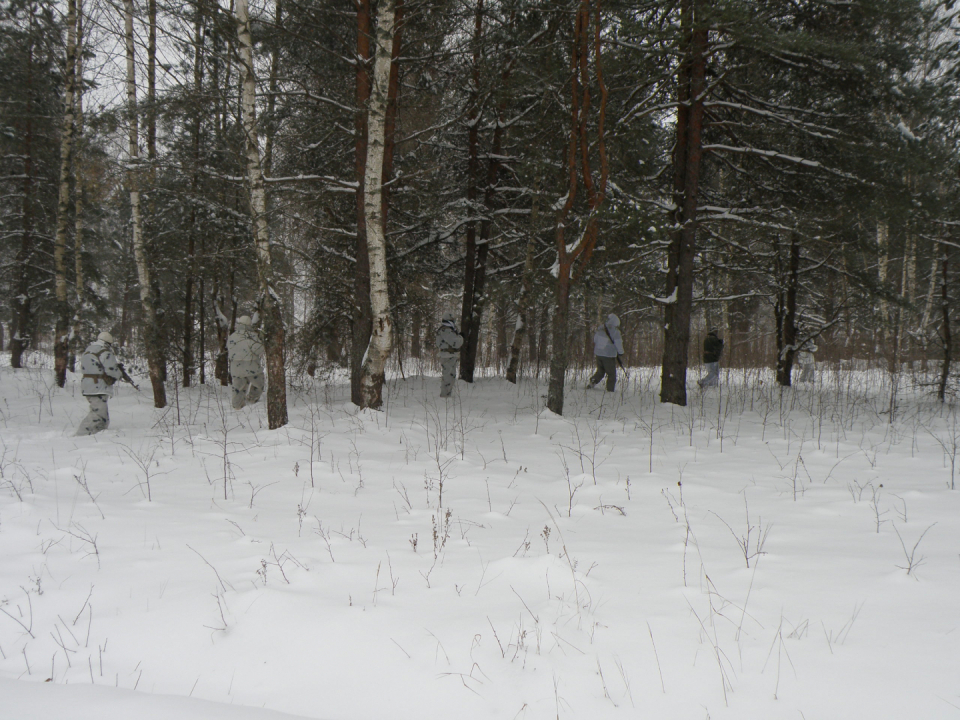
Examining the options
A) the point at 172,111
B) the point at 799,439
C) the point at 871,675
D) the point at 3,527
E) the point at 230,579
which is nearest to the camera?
the point at 871,675

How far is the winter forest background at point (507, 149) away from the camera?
24.7ft

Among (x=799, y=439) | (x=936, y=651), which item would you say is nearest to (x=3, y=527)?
(x=936, y=651)

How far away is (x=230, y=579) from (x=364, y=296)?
6.88m

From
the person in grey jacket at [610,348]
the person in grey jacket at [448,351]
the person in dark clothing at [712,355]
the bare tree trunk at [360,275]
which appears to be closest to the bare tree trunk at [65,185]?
the bare tree trunk at [360,275]

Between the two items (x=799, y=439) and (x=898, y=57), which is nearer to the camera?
(x=799, y=439)

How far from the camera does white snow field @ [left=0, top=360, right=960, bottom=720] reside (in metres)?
2.20

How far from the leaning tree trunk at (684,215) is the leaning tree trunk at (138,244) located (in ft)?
28.1

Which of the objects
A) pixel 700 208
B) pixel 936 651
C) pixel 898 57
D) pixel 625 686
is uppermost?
pixel 898 57

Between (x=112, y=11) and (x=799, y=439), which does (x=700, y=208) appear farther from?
(x=112, y=11)

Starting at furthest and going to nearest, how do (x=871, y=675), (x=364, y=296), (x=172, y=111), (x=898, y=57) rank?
(x=364, y=296) < (x=898, y=57) < (x=172, y=111) < (x=871, y=675)

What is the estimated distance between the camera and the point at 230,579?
3.03 meters

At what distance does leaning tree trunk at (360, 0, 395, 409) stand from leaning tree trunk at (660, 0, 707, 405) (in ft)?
15.7

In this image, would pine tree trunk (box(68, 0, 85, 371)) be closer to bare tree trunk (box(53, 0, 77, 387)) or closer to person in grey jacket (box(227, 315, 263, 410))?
bare tree trunk (box(53, 0, 77, 387))

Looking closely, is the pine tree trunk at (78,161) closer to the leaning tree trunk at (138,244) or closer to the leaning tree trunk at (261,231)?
the leaning tree trunk at (138,244)
